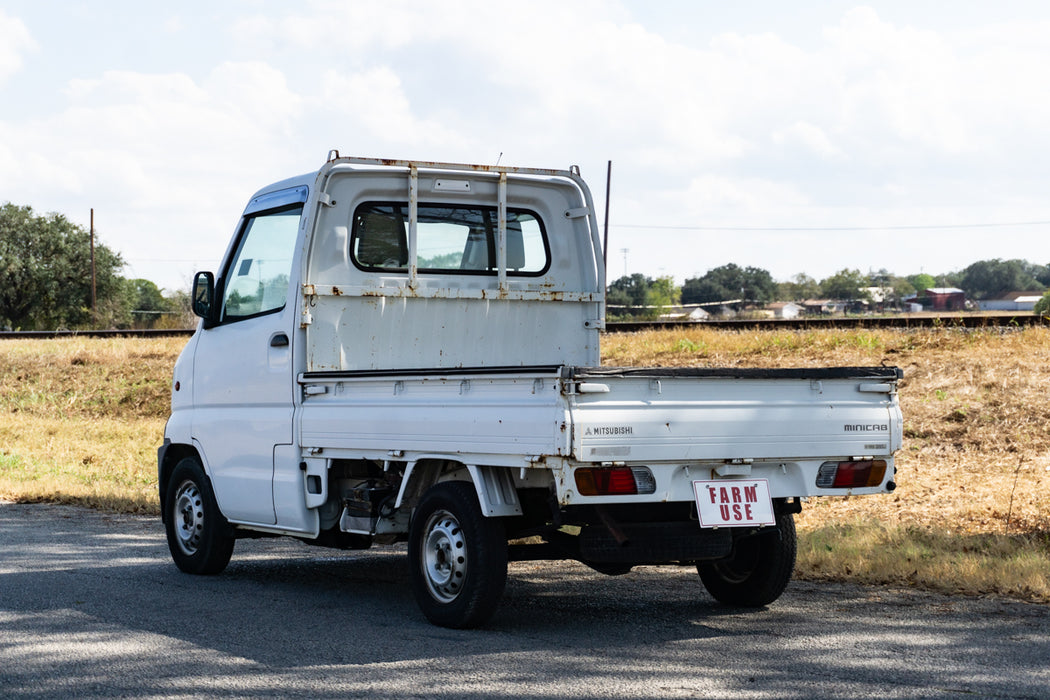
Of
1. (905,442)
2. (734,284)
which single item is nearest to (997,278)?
(734,284)

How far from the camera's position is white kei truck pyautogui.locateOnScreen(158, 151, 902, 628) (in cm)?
603

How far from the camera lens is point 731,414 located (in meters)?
6.17

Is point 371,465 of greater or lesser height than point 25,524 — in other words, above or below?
above

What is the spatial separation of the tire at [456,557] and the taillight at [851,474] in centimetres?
173

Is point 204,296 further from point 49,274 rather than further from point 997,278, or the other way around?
point 997,278

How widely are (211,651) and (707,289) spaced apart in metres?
94.2

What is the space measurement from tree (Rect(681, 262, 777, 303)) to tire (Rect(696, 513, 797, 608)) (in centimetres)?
8755

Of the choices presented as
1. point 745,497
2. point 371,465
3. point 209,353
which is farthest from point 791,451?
point 209,353

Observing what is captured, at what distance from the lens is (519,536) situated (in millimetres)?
6637

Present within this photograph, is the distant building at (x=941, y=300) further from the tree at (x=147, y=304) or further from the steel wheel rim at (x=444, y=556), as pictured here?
the steel wheel rim at (x=444, y=556)

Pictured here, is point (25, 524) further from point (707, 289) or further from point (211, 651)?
point (707, 289)

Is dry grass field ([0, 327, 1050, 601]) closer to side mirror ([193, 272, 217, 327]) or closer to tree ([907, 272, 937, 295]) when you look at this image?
side mirror ([193, 272, 217, 327])

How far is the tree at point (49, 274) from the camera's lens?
62375mm

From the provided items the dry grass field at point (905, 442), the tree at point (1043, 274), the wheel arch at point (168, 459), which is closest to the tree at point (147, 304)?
the dry grass field at point (905, 442)
